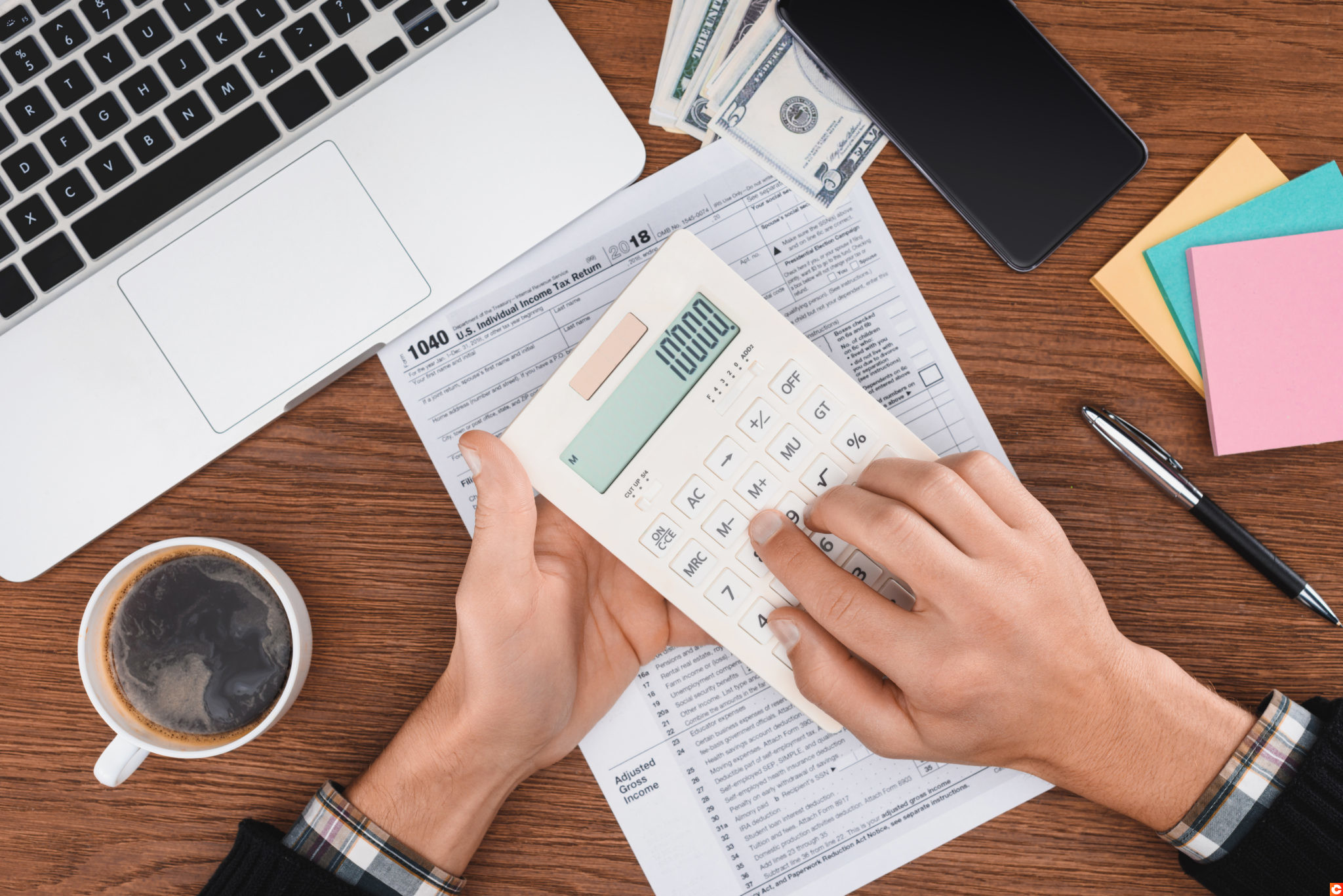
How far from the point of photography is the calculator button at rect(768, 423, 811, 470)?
48 cm

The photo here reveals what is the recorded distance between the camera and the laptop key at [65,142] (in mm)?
482

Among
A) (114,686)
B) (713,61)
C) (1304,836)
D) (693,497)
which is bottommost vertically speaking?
(1304,836)

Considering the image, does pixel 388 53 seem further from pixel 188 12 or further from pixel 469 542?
pixel 469 542

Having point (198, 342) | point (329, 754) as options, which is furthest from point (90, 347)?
point (329, 754)

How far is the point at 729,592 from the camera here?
0.48m

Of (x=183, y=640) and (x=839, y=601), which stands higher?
(x=183, y=640)

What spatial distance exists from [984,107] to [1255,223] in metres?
0.22

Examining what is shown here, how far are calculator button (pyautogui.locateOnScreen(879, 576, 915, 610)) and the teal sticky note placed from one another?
29 centimetres

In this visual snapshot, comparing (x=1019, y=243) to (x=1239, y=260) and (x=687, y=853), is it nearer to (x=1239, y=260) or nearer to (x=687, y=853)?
(x=1239, y=260)

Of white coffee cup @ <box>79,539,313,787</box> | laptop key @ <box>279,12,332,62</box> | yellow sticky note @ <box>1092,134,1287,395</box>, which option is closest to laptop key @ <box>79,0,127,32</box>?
laptop key @ <box>279,12,332,62</box>

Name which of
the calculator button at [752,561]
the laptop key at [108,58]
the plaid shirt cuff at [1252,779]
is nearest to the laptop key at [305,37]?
the laptop key at [108,58]

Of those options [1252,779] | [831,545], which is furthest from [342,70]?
[1252,779]

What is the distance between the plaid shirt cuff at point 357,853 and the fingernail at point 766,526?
33cm

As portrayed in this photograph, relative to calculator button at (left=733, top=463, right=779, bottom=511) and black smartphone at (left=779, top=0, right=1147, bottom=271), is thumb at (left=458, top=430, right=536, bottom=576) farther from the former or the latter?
black smartphone at (left=779, top=0, right=1147, bottom=271)
